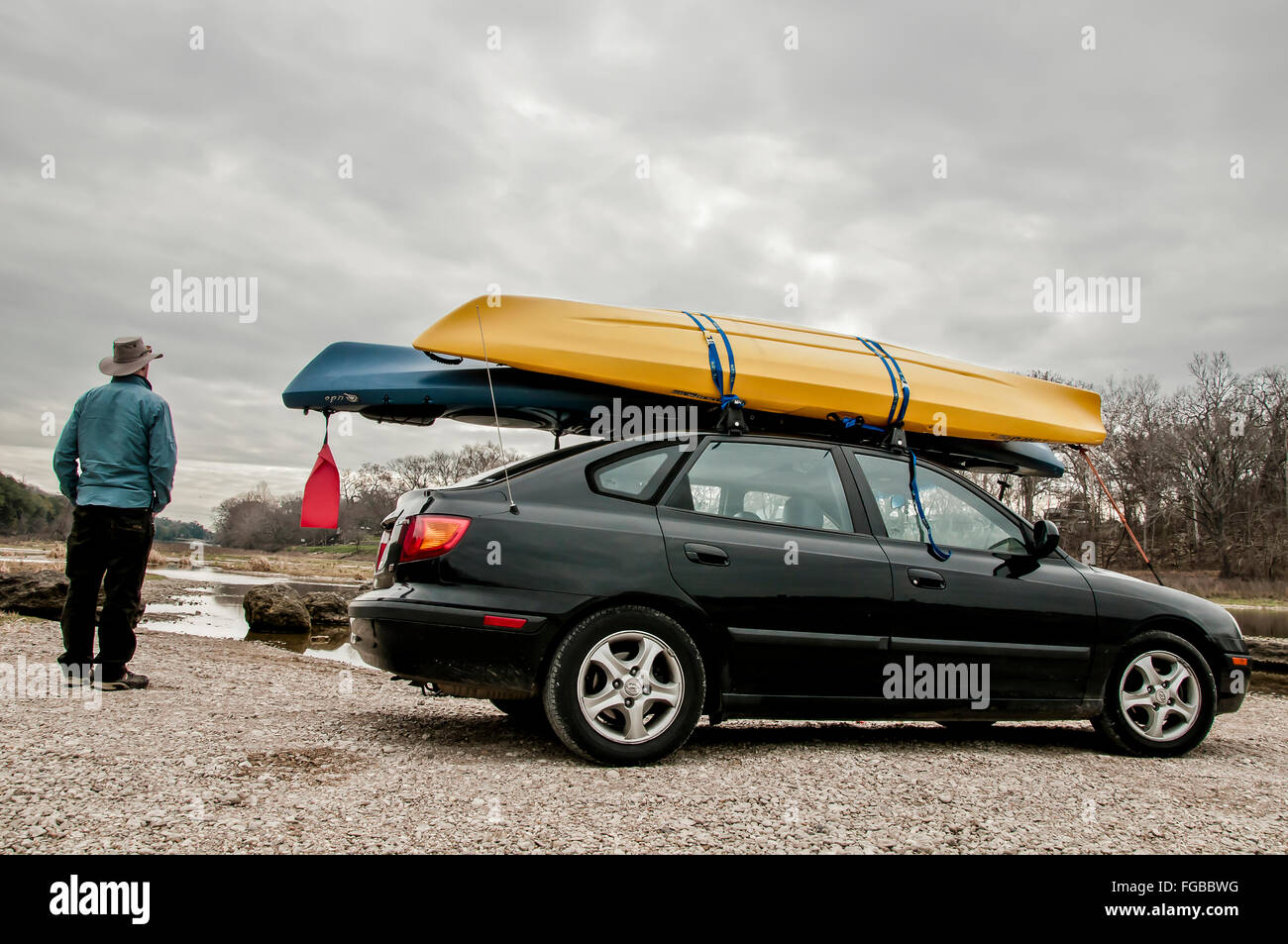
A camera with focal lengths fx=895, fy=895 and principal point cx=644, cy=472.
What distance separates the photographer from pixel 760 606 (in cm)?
416

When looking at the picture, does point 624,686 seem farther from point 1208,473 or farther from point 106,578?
point 1208,473

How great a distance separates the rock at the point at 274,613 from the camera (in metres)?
15.6

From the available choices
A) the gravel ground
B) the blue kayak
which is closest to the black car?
→ the gravel ground

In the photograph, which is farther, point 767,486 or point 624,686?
point 767,486

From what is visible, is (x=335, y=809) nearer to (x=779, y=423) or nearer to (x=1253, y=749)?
(x=779, y=423)

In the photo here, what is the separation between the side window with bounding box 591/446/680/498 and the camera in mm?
4207

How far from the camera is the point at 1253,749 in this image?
5414mm

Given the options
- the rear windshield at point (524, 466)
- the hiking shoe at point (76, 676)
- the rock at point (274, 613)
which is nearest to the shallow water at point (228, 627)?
the rock at point (274, 613)

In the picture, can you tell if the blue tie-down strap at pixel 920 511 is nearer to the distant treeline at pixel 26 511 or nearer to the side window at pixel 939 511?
the side window at pixel 939 511

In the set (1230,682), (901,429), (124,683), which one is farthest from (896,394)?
(124,683)

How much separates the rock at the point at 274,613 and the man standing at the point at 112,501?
34.8 feet

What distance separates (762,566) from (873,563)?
2.01ft

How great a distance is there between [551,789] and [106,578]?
349cm
